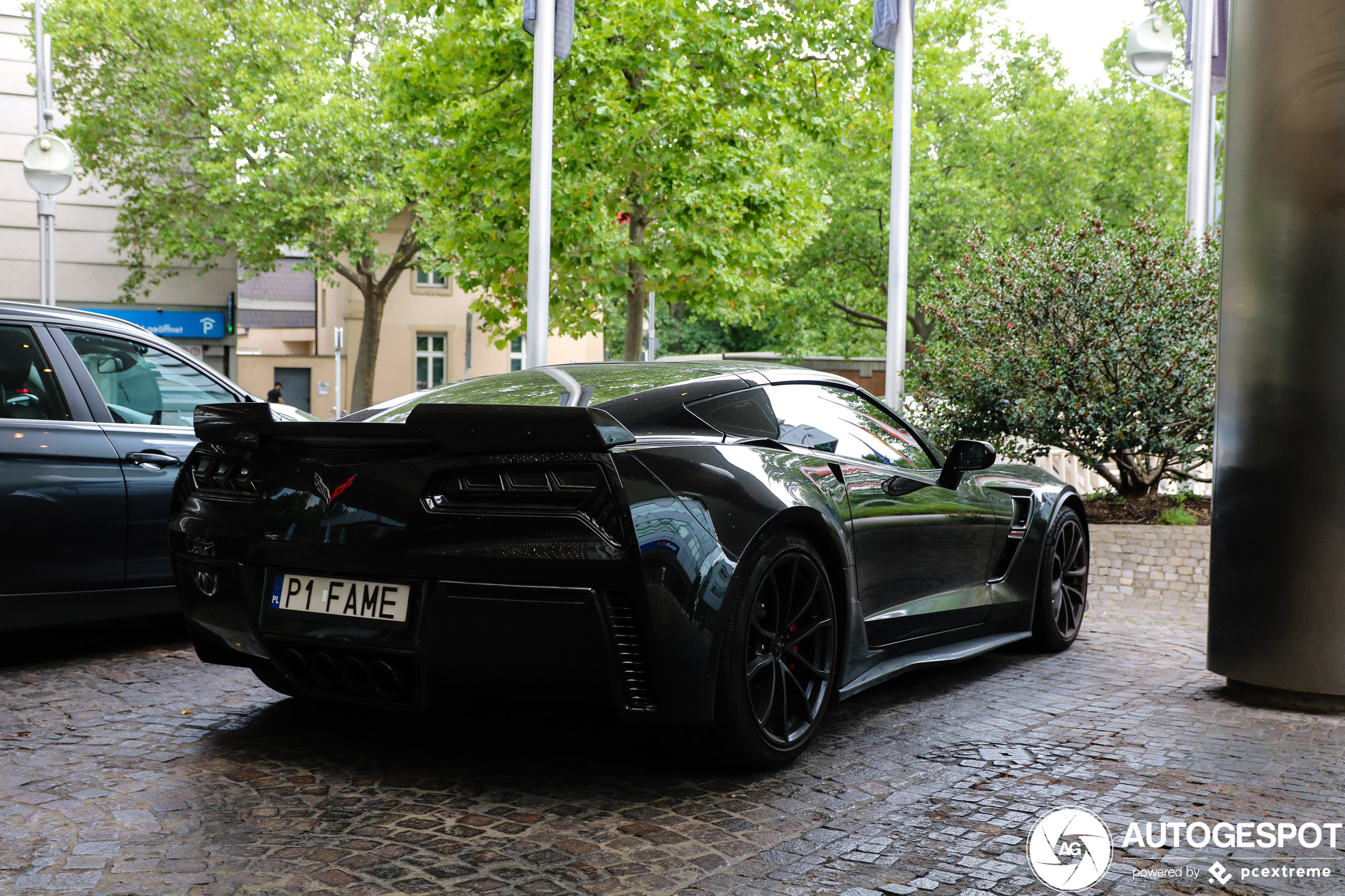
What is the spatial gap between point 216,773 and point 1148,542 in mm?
7468

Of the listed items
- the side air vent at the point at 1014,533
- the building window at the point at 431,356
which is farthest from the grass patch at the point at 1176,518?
the building window at the point at 431,356

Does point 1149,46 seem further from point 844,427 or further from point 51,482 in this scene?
point 51,482

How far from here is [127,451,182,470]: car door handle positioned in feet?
18.1

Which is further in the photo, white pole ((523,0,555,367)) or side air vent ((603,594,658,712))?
white pole ((523,0,555,367))

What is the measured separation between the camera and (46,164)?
58.4 ft

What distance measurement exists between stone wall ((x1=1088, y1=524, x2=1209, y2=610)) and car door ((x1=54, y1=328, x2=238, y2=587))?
6.10 meters

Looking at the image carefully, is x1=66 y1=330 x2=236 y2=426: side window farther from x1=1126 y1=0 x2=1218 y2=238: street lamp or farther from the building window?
the building window

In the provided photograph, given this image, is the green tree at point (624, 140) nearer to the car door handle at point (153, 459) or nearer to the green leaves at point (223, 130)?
the green leaves at point (223, 130)

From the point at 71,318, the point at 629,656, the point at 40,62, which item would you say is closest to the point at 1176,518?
the point at 629,656

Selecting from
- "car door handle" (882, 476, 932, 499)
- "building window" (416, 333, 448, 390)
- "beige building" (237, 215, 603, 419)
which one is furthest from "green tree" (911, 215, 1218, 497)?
"building window" (416, 333, 448, 390)

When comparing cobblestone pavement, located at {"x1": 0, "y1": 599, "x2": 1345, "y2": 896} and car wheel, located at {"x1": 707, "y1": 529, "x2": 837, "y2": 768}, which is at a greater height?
car wheel, located at {"x1": 707, "y1": 529, "x2": 837, "y2": 768}

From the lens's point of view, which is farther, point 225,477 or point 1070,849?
point 225,477

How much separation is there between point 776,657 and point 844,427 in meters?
1.20

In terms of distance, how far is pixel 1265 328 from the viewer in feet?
16.4
